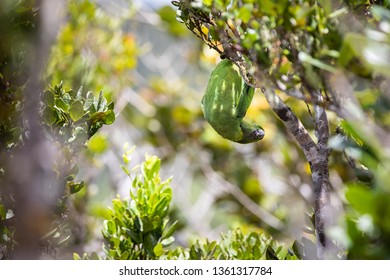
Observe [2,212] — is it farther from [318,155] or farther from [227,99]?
[318,155]

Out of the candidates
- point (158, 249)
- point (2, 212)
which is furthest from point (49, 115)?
point (158, 249)

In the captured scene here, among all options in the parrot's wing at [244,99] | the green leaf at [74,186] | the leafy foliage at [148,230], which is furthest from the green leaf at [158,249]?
the parrot's wing at [244,99]

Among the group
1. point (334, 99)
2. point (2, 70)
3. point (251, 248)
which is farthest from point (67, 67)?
point (334, 99)

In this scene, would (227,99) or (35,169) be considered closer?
(35,169)

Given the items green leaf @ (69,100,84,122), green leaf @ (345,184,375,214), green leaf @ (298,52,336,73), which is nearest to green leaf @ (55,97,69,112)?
green leaf @ (69,100,84,122)

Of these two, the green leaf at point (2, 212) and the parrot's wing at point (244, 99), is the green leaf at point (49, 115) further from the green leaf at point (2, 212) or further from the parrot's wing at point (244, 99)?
the parrot's wing at point (244, 99)

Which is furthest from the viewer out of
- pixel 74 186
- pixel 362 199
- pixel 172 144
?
pixel 172 144
